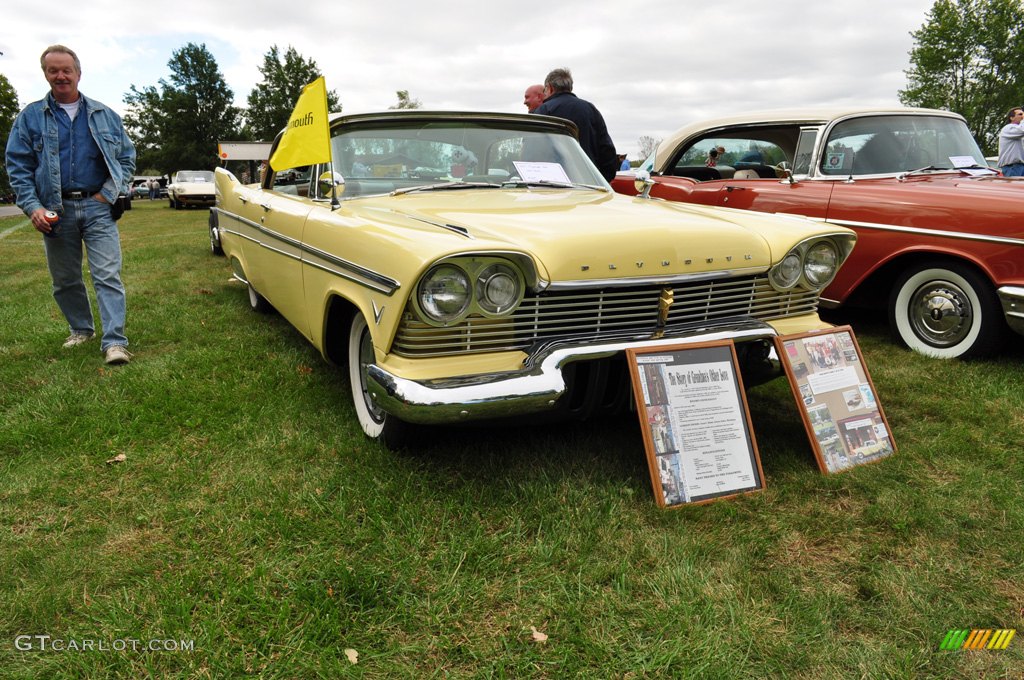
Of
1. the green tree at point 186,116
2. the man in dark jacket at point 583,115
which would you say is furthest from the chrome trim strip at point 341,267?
the green tree at point 186,116

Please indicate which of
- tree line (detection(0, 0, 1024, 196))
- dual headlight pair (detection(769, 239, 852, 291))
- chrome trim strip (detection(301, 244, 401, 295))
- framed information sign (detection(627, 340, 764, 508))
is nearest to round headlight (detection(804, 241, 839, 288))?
dual headlight pair (detection(769, 239, 852, 291))

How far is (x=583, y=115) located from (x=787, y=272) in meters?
2.81

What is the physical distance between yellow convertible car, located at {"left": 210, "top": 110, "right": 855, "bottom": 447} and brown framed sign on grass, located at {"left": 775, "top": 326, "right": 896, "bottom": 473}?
0.12 m

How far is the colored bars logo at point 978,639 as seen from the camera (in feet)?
5.65

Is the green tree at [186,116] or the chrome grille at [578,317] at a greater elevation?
the green tree at [186,116]

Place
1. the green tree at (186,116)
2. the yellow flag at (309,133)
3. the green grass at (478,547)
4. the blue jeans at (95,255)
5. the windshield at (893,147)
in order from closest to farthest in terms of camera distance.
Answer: the green grass at (478,547) → the yellow flag at (309,133) → the blue jeans at (95,255) → the windshield at (893,147) → the green tree at (186,116)

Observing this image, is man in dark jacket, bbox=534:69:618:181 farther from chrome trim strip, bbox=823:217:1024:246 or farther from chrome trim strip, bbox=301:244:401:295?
chrome trim strip, bbox=301:244:401:295

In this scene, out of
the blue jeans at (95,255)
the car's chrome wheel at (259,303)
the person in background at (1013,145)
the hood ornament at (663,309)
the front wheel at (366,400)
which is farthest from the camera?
the person in background at (1013,145)

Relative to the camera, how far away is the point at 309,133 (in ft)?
10.6

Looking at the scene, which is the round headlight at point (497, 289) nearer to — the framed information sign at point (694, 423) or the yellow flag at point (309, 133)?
the framed information sign at point (694, 423)

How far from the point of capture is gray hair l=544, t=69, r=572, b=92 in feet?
17.3

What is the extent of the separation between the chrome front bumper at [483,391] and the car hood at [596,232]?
278mm

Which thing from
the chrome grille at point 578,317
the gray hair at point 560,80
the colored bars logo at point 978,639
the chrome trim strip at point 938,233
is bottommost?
the colored bars logo at point 978,639

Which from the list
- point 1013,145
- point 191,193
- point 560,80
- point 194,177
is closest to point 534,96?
point 560,80
